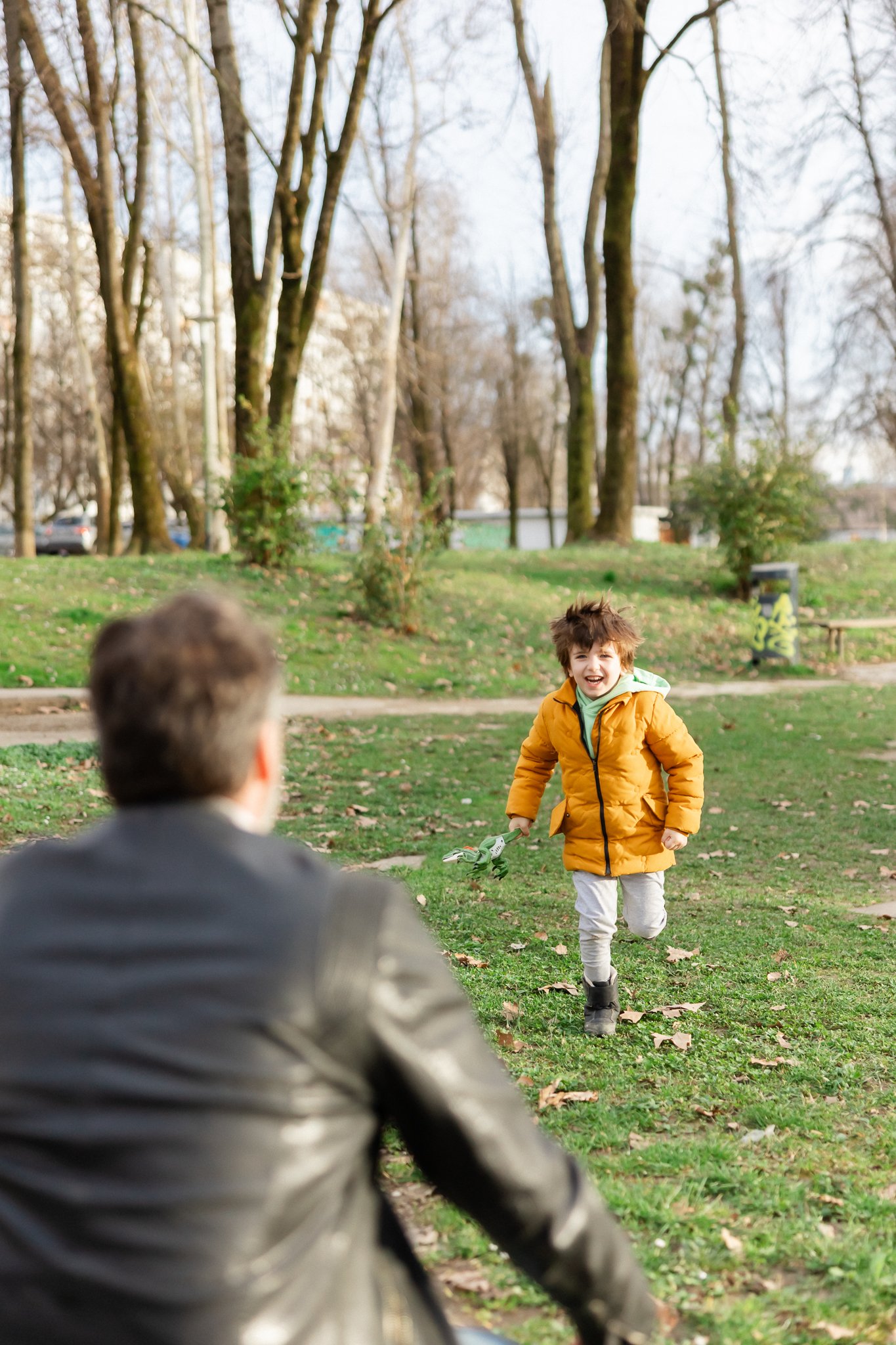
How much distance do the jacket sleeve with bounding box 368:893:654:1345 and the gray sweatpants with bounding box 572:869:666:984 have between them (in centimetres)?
277

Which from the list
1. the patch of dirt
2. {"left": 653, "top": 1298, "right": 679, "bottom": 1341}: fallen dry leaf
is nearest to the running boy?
the patch of dirt

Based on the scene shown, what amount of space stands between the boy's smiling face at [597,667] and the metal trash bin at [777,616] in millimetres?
12705

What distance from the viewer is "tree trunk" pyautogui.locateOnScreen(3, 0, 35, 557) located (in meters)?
22.4

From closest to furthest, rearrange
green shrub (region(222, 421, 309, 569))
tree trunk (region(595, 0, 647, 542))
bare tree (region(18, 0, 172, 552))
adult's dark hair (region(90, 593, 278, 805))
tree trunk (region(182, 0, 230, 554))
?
adult's dark hair (region(90, 593, 278, 805)) → green shrub (region(222, 421, 309, 569)) → bare tree (region(18, 0, 172, 552)) → tree trunk (region(182, 0, 230, 554)) → tree trunk (region(595, 0, 647, 542))

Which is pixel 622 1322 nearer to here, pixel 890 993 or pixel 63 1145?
pixel 63 1145

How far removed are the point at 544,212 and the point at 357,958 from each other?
26.9 metres

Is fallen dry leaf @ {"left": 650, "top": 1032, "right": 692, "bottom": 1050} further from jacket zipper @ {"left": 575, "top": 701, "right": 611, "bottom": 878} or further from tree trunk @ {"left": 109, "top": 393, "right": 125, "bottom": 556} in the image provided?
tree trunk @ {"left": 109, "top": 393, "right": 125, "bottom": 556}

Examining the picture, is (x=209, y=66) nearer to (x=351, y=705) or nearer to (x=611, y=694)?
(x=351, y=705)

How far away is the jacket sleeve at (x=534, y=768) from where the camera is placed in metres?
4.43

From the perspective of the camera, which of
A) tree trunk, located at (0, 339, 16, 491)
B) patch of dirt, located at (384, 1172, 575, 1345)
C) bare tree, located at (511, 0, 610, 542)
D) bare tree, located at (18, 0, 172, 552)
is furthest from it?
tree trunk, located at (0, 339, 16, 491)

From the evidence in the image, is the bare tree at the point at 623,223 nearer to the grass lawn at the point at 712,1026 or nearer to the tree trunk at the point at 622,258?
the tree trunk at the point at 622,258

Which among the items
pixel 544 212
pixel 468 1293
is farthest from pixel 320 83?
pixel 468 1293

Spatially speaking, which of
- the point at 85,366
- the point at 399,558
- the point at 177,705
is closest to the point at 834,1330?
the point at 177,705

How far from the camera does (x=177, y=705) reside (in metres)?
1.44
